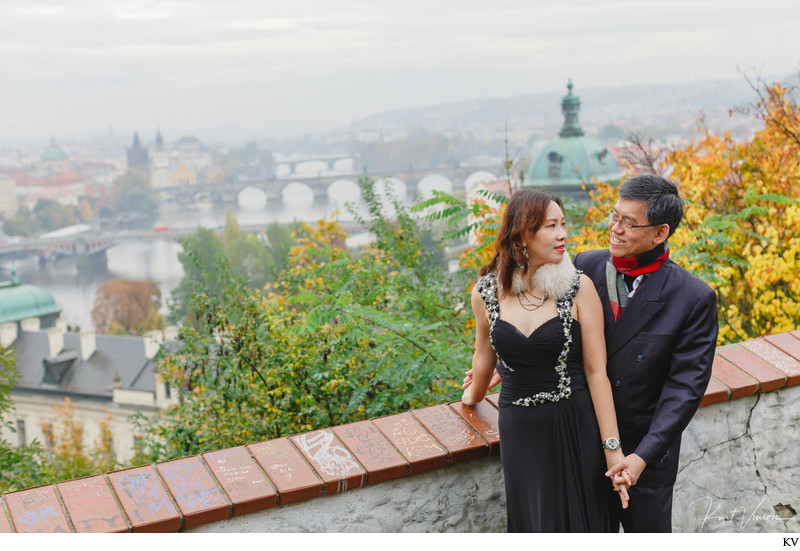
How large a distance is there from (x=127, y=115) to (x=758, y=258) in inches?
6356

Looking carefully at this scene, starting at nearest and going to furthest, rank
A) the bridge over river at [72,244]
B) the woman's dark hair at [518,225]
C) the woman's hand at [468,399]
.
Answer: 1. the woman's dark hair at [518,225]
2. the woman's hand at [468,399]
3. the bridge over river at [72,244]

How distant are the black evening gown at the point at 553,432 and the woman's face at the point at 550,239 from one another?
0.12 meters

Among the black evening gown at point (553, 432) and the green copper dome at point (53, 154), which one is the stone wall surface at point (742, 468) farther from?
the green copper dome at point (53, 154)

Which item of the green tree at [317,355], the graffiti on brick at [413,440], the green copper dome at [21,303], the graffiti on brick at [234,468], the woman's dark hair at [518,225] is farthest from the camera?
Answer: the green copper dome at [21,303]

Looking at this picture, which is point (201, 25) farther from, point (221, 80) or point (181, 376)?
point (181, 376)

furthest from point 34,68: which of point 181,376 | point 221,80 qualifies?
point 181,376

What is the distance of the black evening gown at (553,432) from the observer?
2258 mm

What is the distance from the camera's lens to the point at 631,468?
219 centimetres

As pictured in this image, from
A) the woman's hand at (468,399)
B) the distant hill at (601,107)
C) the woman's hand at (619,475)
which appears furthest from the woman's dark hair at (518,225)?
the distant hill at (601,107)

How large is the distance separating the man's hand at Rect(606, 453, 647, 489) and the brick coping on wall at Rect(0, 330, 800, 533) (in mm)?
404

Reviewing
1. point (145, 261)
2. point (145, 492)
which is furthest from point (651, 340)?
point (145, 261)

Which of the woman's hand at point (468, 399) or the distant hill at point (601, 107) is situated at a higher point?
the distant hill at point (601, 107)

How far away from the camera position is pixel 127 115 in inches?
6033

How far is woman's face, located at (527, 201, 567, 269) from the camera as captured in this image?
88.9 inches
